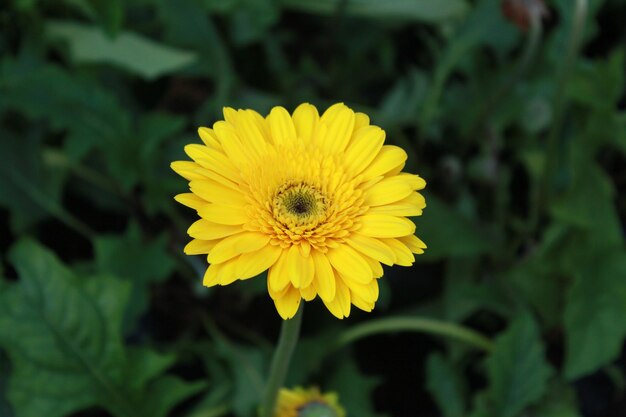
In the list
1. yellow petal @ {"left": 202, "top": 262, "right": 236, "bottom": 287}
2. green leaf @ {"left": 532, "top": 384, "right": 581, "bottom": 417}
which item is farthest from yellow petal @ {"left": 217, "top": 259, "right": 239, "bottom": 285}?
green leaf @ {"left": 532, "top": 384, "right": 581, "bottom": 417}

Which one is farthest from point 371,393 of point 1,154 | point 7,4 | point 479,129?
point 7,4

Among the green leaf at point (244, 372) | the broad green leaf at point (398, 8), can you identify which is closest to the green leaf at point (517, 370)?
the green leaf at point (244, 372)

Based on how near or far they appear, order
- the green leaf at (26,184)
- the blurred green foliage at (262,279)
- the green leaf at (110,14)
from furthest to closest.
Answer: the green leaf at (26,184)
the green leaf at (110,14)
the blurred green foliage at (262,279)

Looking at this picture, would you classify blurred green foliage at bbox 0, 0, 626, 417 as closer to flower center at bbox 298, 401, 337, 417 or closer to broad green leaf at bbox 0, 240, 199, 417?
broad green leaf at bbox 0, 240, 199, 417

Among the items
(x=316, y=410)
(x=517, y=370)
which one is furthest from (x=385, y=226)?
(x=517, y=370)

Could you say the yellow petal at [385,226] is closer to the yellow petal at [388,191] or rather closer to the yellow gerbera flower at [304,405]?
the yellow petal at [388,191]

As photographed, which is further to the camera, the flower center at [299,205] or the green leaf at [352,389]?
the green leaf at [352,389]
